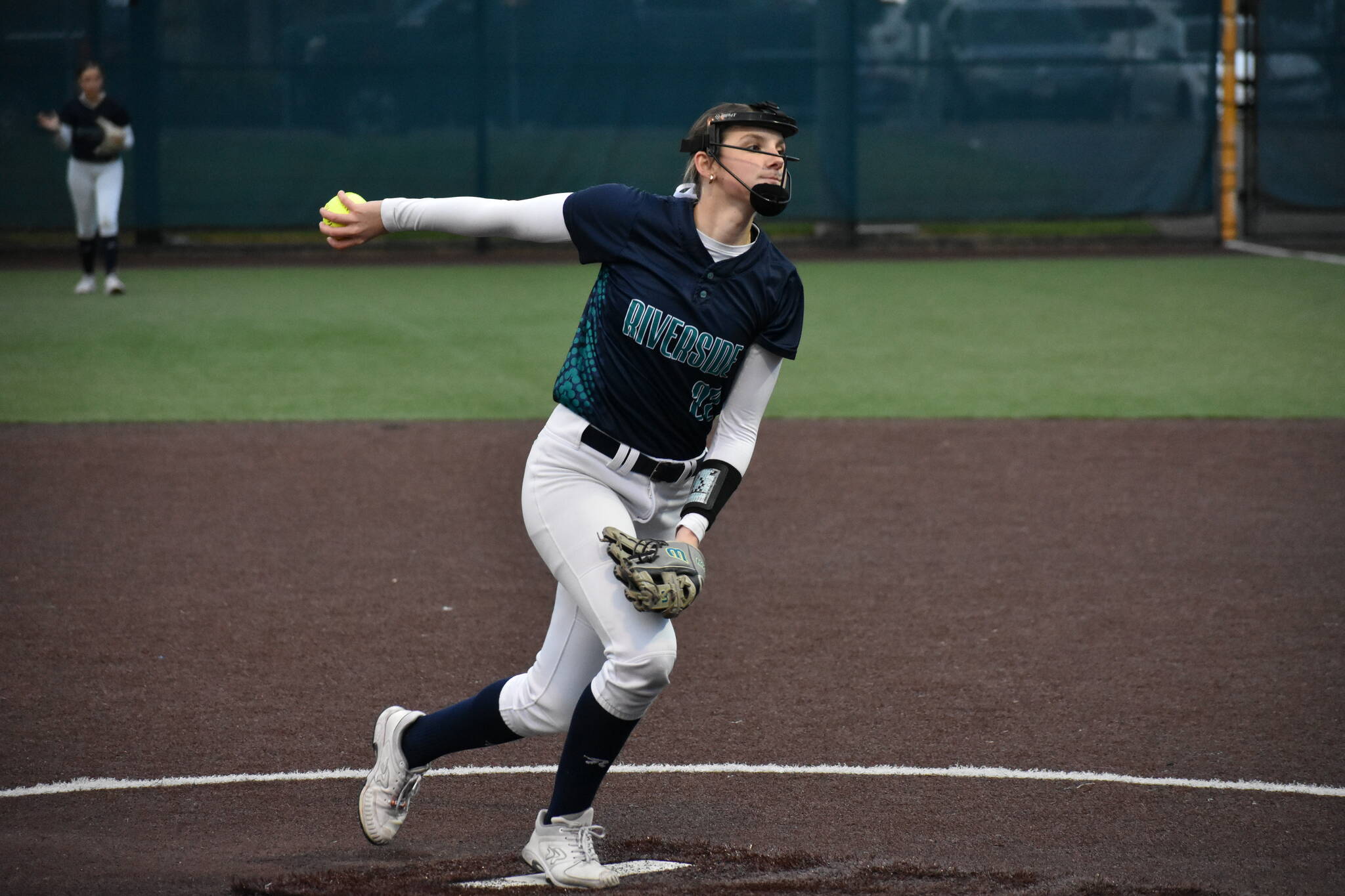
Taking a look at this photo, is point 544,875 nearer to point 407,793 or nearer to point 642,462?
point 407,793

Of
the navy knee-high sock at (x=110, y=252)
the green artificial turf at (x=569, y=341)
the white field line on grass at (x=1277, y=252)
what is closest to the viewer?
the green artificial turf at (x=569, y=341)

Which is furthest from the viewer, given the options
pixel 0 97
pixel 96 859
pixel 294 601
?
pixel 0 97

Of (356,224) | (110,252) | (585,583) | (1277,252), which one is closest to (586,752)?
(585,583)

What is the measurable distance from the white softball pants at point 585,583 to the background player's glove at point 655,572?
0.07 meters

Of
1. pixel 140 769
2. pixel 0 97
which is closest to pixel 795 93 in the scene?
pixel 0 97

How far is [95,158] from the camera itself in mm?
17703

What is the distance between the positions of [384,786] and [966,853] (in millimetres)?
1666

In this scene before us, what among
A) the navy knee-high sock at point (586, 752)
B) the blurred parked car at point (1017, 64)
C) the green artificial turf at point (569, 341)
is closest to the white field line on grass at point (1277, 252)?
the green artificial turf at point (569, 341)

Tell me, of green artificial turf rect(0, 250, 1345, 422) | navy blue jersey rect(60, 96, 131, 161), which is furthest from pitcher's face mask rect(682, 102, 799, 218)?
navy blue jersey rect(60, 96, 131, 161)

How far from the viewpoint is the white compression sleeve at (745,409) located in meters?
4.67

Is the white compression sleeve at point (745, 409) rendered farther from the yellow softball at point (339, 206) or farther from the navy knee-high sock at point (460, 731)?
the yellow softball at point (339, 206)

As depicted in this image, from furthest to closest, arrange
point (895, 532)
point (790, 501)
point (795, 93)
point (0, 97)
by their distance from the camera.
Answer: point (795, 93)
point (0, 97)
point (790, 501)
point (895, 532)

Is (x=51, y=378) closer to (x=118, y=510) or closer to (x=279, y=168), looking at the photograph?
(x=118, y=510)

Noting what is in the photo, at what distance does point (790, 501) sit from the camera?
9.27 meters
